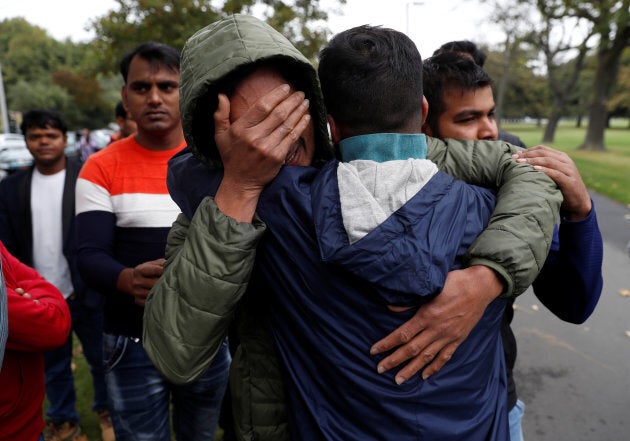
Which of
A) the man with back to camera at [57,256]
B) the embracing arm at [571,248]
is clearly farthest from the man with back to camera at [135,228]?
the embracing arm at [571,248]

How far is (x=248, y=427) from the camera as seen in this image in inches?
53.8

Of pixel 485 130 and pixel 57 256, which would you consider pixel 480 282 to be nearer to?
pixel 485 130

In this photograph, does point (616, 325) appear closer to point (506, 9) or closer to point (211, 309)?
point (211, 309)

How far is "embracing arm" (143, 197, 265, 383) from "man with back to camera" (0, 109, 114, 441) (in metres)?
2.54

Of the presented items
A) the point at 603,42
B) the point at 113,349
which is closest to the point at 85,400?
the point at 113,349

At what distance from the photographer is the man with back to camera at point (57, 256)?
3373mm

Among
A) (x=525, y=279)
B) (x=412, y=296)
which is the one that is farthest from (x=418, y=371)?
(x=525, y=279)


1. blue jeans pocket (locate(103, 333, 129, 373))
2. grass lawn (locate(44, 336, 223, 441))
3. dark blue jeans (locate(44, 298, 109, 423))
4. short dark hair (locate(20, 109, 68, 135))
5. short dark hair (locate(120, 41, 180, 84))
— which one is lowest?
grass lawn (locate(44, 336, 223, 441))

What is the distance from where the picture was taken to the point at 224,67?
1.06 meters

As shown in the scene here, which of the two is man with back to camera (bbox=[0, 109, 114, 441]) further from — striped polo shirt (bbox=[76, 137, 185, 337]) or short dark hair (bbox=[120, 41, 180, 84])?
short dark hair (bbox=[120, 41, 180, 84])

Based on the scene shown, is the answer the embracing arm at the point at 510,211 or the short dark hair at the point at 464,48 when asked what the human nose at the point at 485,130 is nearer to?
the embracing arm at the point at 510,211

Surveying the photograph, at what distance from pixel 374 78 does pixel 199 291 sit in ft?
2.10

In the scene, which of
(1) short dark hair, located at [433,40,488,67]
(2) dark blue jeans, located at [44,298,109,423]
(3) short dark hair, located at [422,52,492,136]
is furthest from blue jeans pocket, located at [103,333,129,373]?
(1) short dark hair, located at [433,40,488,67]

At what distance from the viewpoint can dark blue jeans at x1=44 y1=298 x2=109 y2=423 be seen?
3354 mm
